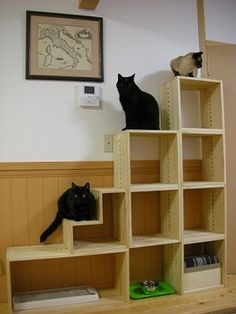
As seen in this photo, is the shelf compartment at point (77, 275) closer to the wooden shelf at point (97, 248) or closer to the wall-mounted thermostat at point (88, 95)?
the wooden shelf at point (97, 248)

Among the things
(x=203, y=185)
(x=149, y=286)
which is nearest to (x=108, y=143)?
(x=203, y=185)

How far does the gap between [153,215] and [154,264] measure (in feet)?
1.10

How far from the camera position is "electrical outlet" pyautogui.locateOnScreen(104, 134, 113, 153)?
6.64 ft

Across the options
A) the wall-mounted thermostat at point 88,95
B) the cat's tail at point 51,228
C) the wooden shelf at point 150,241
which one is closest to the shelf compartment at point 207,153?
the wooden shelf at point 150,241

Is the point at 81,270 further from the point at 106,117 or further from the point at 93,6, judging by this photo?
the point at 93,6

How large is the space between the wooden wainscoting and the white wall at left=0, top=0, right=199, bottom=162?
66 mm

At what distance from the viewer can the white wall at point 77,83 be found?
1.87 m

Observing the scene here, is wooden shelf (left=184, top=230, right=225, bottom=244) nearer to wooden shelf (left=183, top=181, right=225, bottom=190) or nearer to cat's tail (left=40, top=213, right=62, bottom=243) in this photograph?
wooden shelf (left=183, top=181, right=225, bottom=190)

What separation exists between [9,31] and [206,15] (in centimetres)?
142

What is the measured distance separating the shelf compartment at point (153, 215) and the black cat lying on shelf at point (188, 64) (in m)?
0.79

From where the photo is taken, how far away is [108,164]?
202cm

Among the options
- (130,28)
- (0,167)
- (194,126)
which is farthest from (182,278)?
(130,28)

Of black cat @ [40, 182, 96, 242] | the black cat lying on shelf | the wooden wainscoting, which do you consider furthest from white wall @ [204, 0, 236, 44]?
black cat @ [40, 182, 96, 242]

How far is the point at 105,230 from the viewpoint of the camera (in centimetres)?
202
